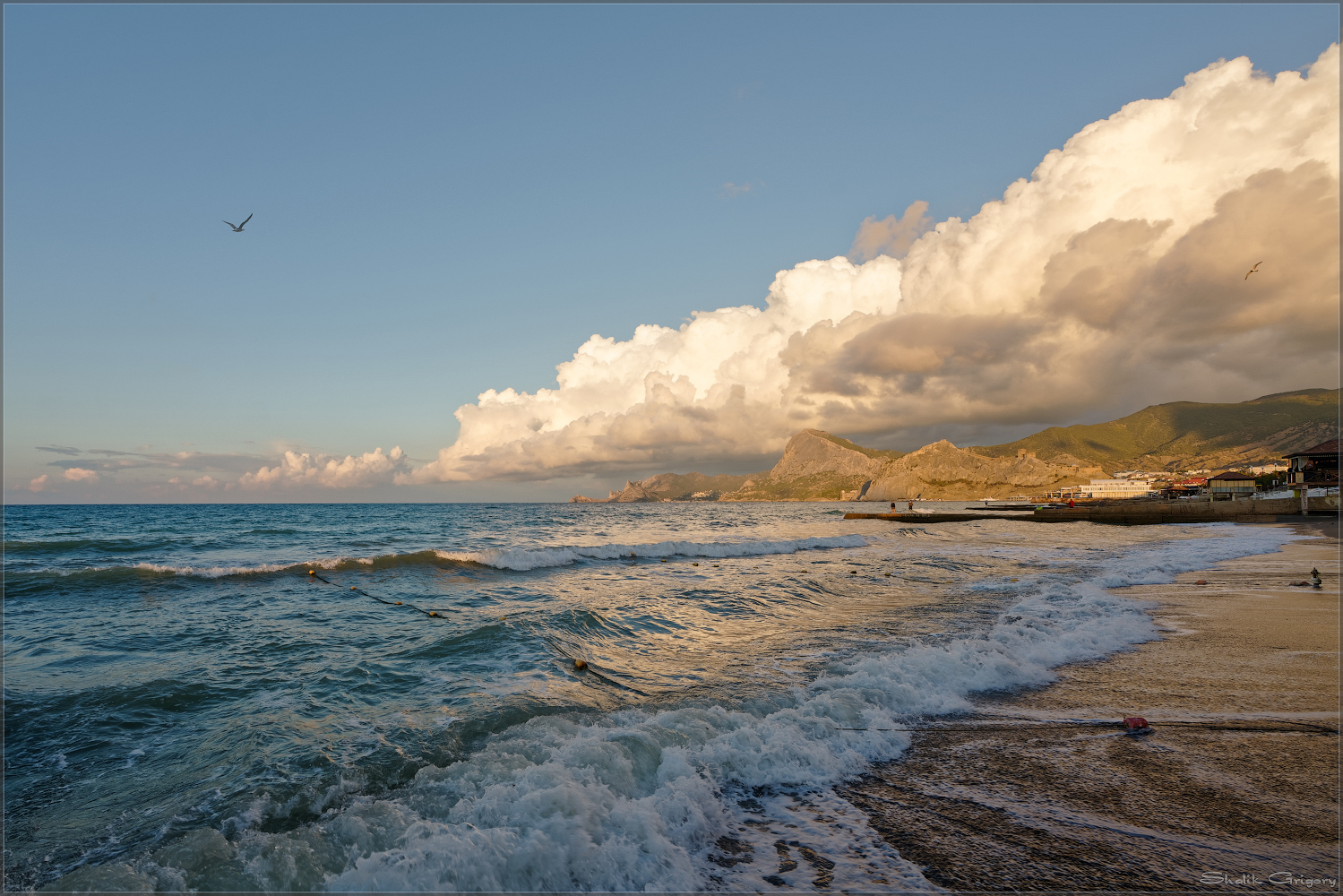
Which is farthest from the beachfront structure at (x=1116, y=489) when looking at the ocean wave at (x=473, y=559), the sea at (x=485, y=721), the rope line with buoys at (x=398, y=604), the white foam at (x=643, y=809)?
the white foam at (x=643, y=809)

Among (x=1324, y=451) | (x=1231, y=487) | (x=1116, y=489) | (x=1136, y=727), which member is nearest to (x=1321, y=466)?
(x=1324, y=451)

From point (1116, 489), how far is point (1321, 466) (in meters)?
69.7

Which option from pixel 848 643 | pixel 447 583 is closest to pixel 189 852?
pixel 848 643

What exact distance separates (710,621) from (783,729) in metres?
8.52

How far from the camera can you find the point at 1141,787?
585cm

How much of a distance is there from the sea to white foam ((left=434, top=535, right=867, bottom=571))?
7.71 m

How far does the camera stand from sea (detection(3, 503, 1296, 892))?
5.08m

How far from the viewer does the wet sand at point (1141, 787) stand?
4.55 m

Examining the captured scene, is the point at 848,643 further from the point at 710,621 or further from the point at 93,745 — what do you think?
the point at 93,745

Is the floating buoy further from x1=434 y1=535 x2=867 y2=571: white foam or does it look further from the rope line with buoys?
x1=434 y1=535 x2=867 y2=571: white foam

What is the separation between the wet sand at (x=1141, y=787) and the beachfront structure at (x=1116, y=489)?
149 meters

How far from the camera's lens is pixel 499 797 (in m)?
5.86

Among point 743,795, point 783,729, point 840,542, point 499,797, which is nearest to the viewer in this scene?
point 499,797

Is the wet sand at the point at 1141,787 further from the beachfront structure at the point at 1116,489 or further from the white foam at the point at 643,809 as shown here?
the beachfront structure at the point at 1116,489
